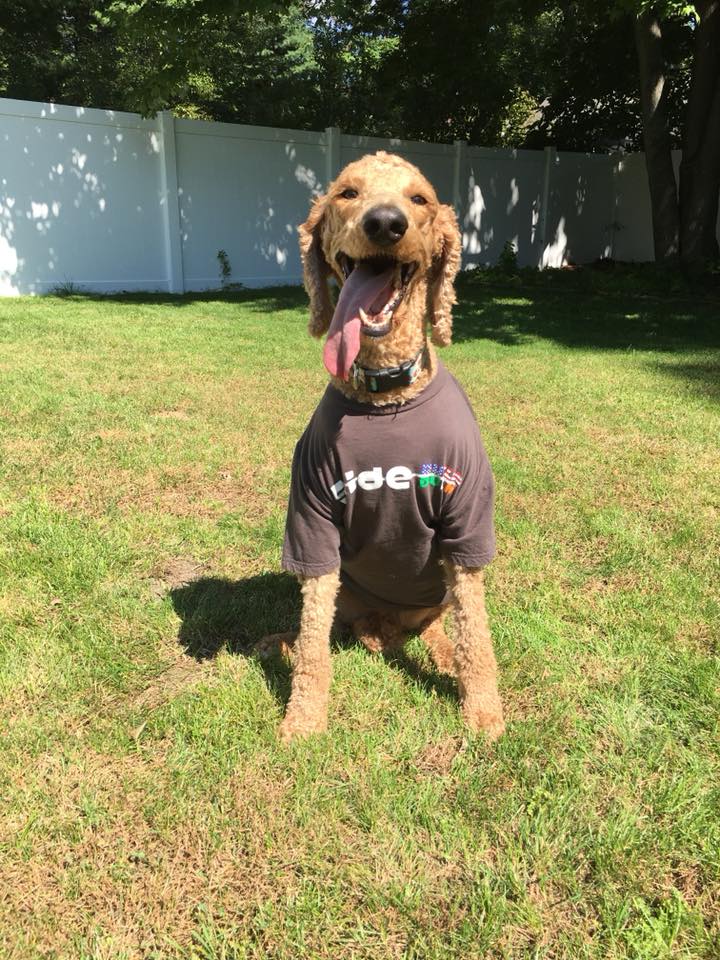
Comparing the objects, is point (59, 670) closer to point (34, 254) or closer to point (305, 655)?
point (305, 655)

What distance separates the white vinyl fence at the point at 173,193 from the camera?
38.3ft

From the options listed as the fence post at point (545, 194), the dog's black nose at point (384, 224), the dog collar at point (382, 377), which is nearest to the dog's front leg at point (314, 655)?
the dog collar at point (382, 377)

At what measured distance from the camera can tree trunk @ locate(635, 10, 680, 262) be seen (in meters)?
12.6

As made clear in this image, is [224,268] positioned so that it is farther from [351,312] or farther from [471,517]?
[471,517]

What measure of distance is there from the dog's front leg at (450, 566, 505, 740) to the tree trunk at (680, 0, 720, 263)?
43.7 feet

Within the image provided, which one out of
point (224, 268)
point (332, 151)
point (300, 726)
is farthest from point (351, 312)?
point (332, 151)

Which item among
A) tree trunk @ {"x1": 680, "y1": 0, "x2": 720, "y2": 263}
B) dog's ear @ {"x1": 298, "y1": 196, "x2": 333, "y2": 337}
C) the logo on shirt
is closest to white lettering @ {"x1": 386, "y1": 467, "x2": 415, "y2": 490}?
the logo on shirt

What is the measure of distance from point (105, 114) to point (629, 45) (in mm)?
13033

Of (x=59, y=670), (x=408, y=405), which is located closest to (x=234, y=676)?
(x=59, y=670)

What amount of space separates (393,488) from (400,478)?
0.04 metres

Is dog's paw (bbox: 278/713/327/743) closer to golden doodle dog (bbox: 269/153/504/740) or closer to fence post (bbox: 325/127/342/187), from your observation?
golden doodle dog (bbox: 269/153/504/740)

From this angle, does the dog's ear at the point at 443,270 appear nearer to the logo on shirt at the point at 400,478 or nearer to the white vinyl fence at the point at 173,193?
the logo on shirt at the point at 400,478

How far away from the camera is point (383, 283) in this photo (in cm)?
221

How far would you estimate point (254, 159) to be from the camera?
14086mm
